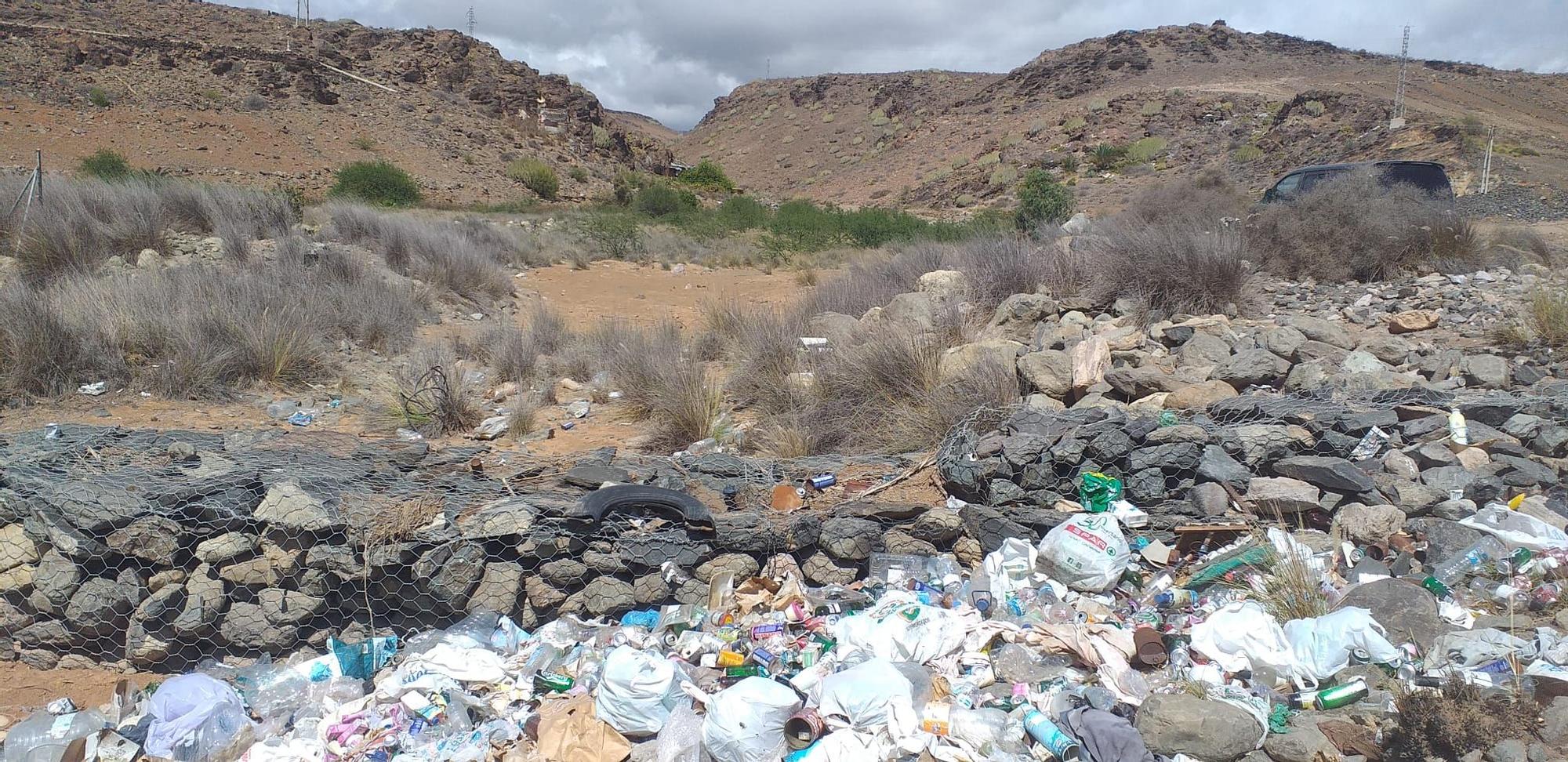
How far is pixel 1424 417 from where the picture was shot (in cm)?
414

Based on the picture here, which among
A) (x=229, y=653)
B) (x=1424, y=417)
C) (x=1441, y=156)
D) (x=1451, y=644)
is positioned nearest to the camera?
(x=1451, y=644)

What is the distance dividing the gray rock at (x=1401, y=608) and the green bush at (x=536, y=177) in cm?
3527

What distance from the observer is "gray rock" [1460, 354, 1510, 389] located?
486 cm

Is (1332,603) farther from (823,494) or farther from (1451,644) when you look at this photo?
(823,494)

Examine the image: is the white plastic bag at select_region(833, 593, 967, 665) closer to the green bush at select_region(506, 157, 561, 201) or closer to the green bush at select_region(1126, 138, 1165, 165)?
the green bush at select_region(1126, 138, 1165, 165)

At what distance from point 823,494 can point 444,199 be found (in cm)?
3080

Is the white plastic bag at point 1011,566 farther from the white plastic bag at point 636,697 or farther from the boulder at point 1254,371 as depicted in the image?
the boulder at point 1254,371

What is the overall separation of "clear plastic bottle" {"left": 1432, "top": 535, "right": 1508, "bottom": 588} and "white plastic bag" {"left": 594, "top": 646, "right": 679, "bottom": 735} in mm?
2792

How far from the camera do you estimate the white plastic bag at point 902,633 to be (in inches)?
120

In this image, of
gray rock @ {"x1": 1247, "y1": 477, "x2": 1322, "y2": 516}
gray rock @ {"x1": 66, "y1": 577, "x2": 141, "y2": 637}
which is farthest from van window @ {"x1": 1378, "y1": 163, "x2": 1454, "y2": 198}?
gray rock @ {"x1": 66, "y1": 577, "x2": 141, "y2": 637}

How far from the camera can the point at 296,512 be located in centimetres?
364

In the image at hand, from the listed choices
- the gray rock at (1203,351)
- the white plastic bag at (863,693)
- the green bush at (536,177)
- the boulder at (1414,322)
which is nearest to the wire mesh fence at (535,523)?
the white plastic bag at (863,693)

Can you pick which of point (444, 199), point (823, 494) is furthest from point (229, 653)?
point (444, 199)

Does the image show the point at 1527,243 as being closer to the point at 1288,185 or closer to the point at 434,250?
the point at 1288,185
